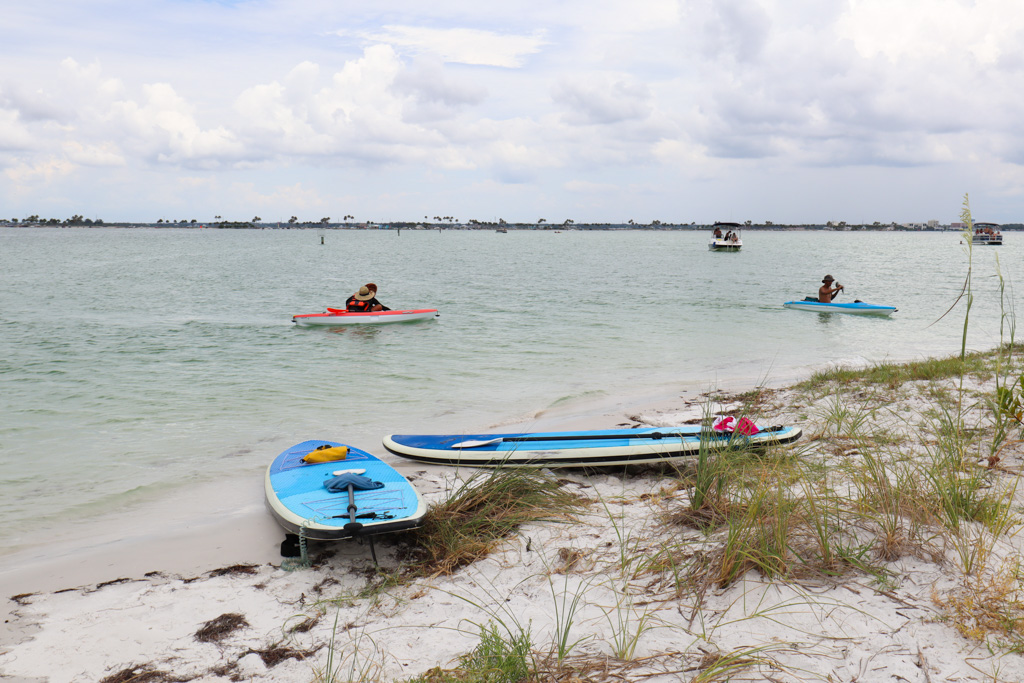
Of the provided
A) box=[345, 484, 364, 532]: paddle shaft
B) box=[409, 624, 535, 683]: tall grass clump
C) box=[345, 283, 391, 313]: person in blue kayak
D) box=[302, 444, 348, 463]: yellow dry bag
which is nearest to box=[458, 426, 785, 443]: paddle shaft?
box=[302, 444, 348, 463]: yellow dry bag

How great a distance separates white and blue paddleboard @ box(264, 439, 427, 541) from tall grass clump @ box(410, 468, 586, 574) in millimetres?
203

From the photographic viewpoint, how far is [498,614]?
3.40m

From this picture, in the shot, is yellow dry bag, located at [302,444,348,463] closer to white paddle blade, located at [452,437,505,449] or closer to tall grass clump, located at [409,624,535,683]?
white paddle blade, located at [452,437,505,449]

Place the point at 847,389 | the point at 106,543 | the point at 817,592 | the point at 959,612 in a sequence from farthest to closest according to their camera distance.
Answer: the point at 847,389 → the point at 106,543 → the point at 817,592 → the point at 959,612

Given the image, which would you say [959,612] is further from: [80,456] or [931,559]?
[80,456]

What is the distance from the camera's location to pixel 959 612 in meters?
2.72

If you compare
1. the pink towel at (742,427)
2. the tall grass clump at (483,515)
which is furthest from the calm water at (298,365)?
the pink towel at (742,427)

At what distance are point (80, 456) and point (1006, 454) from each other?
29.4ft

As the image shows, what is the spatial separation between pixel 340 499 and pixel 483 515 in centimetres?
113

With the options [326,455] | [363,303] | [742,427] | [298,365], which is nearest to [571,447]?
[742,427]

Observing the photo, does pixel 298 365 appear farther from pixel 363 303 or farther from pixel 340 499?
pixel 340 499

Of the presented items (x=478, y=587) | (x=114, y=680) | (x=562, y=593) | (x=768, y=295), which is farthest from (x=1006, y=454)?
(x=768, y=295)

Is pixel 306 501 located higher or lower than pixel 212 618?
higher

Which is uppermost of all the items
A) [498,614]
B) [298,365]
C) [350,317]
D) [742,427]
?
[742,427]
